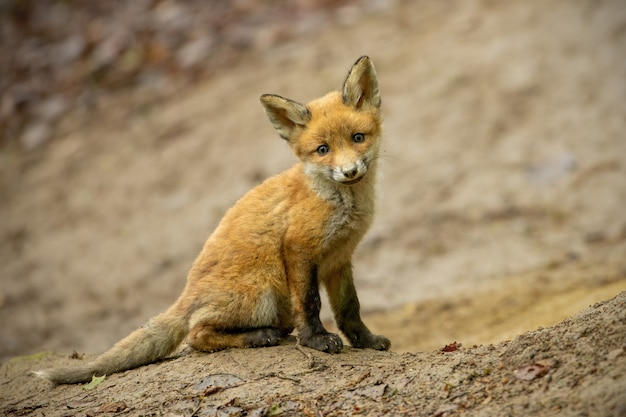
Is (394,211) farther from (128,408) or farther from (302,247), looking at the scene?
(128,408)

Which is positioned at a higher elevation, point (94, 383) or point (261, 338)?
point (261, 338)

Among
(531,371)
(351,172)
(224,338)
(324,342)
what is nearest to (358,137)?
(351,172)

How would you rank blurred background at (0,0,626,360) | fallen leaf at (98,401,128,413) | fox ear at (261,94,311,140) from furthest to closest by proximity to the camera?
blurred background at (0,0,626,360) < fox ear at (261,94,311,140) < fallen leaf at (98,401,128,413)

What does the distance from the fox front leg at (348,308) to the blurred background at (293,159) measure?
173cm

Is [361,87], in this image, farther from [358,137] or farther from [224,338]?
[224,338]

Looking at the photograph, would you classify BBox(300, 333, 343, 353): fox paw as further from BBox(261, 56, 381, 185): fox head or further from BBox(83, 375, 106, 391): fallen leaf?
BBox(83, 375, 106, 391): fallen leaf

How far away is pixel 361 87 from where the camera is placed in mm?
5758

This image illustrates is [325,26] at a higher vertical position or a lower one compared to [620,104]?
higher

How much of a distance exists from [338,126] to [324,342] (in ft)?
5.37

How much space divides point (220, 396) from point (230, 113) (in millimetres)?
10581

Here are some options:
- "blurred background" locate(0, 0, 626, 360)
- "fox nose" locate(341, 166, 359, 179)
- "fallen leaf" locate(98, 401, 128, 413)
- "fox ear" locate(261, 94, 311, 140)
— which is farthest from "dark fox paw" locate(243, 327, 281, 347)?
"blurred background" locate(0, 0, 626, 360)

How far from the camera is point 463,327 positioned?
8.19m

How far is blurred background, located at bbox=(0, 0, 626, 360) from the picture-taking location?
10.2 metres

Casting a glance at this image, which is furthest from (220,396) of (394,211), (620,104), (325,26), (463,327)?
(325,26)
